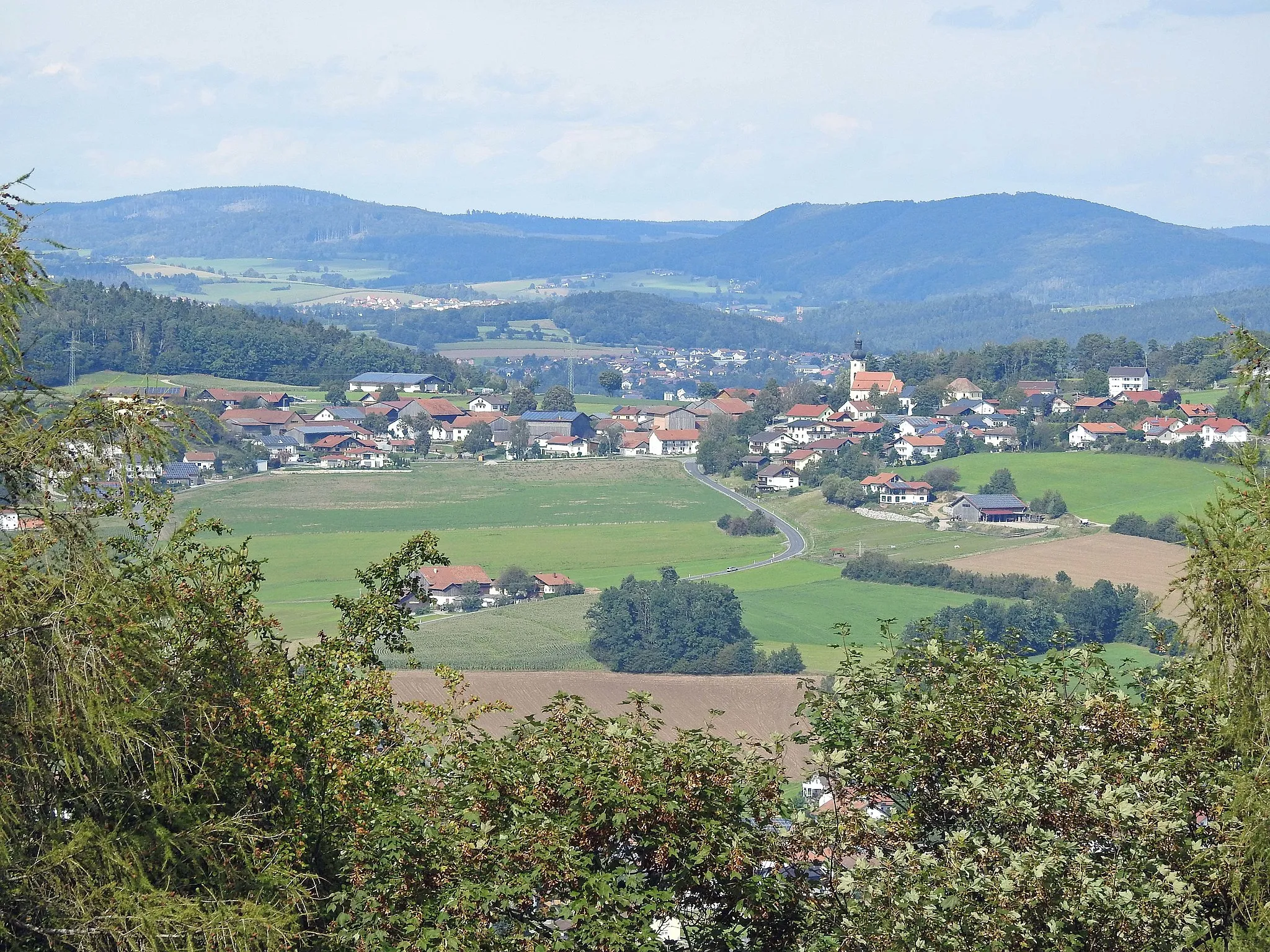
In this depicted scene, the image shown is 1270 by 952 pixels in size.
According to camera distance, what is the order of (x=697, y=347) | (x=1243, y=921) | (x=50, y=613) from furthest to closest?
(x=697, y=347)
(x=1243, y=921)
(x=50, y=613)

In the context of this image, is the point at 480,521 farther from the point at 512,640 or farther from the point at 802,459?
the point at 802,459

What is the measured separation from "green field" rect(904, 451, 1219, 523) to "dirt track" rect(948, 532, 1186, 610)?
3.68 metres

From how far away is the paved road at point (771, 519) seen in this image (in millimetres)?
53000

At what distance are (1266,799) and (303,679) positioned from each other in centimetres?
528

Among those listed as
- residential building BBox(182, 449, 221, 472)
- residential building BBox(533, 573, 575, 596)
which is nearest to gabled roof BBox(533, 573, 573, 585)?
residential building BBox(533, 573, 575, 596)

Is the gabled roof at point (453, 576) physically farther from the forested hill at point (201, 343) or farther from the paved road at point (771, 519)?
the forested hill at point (201, 343)

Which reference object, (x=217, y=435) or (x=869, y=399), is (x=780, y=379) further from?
(x=217, y=435)

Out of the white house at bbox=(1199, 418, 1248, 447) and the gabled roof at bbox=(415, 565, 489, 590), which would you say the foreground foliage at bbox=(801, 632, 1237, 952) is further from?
the white house at bbox=(1199, 418, 1248, 447)

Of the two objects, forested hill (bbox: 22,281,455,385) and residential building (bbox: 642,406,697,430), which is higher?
forested hill (bbox: 22,281,455,385)

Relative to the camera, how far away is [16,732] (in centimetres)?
580

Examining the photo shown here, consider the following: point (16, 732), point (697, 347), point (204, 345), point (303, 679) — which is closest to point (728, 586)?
point (303, 679)

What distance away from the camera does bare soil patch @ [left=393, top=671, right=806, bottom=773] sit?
94.5ft

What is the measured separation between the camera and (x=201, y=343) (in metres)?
101

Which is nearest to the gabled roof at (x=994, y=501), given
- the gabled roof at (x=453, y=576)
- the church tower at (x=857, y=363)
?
the gabled roof at (x=453, y=576)
